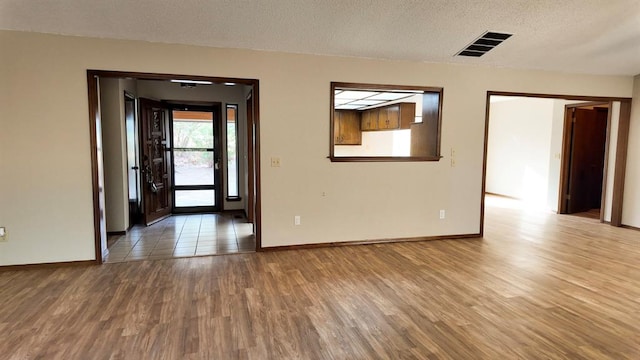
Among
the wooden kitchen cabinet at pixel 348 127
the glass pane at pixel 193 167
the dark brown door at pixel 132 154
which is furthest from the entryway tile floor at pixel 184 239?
the wooden kitchen cabinet at pixel 348 127

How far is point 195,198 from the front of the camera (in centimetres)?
682

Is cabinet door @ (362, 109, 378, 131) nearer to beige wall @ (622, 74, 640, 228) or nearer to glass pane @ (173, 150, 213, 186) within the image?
A: glass pane @ (173, 150, 213, 186)

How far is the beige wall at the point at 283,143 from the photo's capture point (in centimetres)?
351

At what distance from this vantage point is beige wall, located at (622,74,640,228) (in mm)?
5395

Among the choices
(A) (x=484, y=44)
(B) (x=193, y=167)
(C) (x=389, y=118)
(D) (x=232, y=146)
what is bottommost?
(B) (x=193, y=167)

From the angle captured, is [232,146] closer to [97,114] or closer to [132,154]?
[132,154]

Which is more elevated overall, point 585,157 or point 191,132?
point 191,132

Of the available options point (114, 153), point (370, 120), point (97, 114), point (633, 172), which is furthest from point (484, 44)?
point (114, 153)

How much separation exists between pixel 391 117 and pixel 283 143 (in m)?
4.10

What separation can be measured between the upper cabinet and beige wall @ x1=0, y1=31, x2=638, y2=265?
103 inches

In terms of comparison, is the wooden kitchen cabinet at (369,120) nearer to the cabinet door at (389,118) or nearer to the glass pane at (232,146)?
the cabinet door at (389,118)

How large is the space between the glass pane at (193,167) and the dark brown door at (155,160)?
20 centimetres

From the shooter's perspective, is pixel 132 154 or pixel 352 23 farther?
pixel 132 154

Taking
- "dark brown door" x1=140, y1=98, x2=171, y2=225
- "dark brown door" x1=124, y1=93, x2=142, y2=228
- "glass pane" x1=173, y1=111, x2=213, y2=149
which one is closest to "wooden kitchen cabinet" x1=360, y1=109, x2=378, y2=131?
"glass pane" x1=173, y1=111, x2=213, y2=149
